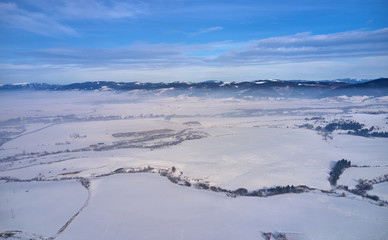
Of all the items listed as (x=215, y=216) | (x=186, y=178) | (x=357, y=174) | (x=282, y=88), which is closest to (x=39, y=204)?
(x=186, y=178)

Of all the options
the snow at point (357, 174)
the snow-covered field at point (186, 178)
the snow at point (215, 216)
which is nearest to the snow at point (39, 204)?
the snow-covered field at point (186, 178)

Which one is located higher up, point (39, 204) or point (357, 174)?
point (357, 174)

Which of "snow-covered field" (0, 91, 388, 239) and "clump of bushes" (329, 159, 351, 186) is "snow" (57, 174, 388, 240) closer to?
"snow-covered field" (0, 91, 388, 239)

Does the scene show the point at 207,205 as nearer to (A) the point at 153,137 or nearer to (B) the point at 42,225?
(B) the point at 42,225

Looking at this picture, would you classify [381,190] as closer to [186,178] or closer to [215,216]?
[215,216]

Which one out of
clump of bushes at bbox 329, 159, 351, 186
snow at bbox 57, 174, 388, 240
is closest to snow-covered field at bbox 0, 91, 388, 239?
snow at bbox 57, 174, 388, 240

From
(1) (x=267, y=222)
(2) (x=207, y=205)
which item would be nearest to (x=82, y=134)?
(2) (x=207, y=205)

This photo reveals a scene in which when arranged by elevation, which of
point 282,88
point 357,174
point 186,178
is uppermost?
point 282,88
